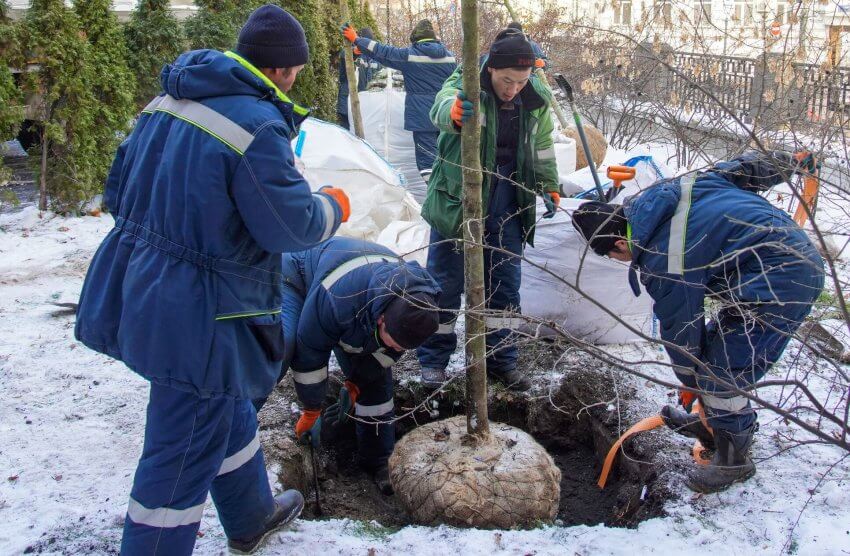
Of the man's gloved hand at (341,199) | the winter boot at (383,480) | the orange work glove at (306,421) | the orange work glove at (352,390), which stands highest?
the man's gloved hand at (341,199)

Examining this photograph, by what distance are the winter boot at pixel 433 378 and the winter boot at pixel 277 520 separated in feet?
3.91

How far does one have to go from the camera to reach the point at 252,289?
2201 mm

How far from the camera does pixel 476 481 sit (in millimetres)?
3082

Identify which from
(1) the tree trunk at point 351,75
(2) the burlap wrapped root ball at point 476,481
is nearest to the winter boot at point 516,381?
(2) the burlap wrapped root ball at point 476,481

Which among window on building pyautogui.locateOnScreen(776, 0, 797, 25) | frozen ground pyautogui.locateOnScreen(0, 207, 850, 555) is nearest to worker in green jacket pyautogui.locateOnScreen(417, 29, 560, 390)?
frozen ground pyautogui.locateOnScreen(0, 207, 850, 555)

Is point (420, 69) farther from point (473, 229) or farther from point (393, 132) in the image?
point (473, 229)

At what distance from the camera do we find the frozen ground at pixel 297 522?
2635 mm

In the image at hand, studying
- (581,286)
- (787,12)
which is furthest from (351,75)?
(787,12)

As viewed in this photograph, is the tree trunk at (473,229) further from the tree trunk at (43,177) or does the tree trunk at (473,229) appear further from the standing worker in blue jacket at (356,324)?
the tree trunk at (43,177)

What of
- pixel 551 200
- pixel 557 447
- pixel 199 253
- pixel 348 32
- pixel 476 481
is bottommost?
pixel 557 447

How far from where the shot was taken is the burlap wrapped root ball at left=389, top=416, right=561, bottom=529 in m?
3.02

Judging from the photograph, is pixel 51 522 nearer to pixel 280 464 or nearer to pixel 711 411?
pixel 280 464

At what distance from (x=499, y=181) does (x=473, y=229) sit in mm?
745

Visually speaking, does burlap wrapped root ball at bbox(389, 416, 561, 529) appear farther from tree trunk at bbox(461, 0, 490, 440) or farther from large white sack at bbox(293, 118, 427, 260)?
→ large white sack at bbox(293, 118, 427, 260)
